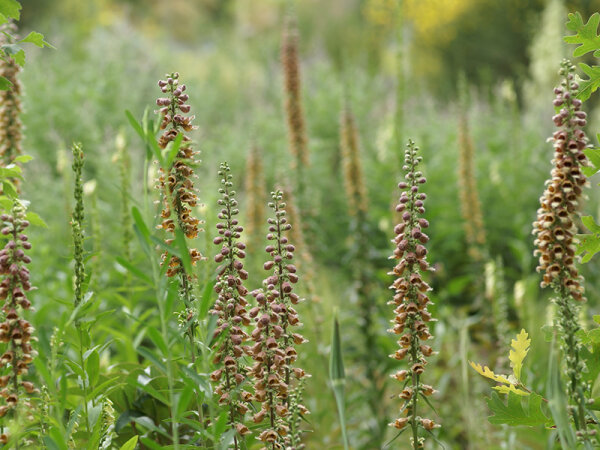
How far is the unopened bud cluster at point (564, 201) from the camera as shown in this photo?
5.67ft

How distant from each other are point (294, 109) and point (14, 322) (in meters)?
3.73

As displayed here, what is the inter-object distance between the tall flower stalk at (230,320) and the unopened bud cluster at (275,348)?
4 centimetres

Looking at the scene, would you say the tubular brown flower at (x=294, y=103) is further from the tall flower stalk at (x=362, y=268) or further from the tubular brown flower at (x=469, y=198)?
the tubular brown flower at (x=469, y=198)

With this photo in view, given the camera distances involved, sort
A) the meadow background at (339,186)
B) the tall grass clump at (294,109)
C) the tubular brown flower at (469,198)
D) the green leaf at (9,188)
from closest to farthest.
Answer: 1. the green leaf at (9,188)
2. the meadow background at (339,186)
3. the tall grass clump at (294,109)
4. the tubular brown flower at (469,198)

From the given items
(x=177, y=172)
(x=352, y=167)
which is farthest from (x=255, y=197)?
(x=177, y=172)

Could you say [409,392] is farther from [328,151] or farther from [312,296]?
[328,151]

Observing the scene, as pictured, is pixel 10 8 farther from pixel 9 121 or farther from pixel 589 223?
pixel 589 223

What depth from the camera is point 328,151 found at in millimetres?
9305

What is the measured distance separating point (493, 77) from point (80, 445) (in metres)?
16.8

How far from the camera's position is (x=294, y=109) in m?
5.10

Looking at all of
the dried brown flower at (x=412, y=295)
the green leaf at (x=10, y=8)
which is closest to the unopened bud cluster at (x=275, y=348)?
the dried brown flower at (x=412, y=295)

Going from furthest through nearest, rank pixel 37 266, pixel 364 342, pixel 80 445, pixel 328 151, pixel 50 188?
1. pixel 328 151
2. pixel 50 188
3. pixel 37 266
4. pixel 364 342
5. pixel 80 445

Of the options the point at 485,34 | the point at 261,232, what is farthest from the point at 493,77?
the point at 261,232

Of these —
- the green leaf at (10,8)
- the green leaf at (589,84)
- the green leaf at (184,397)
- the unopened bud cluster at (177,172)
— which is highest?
the green leaf at (10,8)
